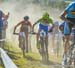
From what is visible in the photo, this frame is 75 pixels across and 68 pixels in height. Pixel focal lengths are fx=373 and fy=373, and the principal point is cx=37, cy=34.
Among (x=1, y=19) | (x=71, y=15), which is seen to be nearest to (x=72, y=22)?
(x=71, y=15)

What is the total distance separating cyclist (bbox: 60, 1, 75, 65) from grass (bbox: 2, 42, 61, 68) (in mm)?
231

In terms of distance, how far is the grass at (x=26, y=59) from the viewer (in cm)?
582

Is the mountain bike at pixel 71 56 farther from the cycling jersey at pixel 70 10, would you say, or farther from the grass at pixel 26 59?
the cycling jersey at pixel 70 10

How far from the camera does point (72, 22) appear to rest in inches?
228

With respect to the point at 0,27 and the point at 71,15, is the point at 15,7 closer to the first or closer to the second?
the point at 0,27

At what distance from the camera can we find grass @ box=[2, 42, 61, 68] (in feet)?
19.1

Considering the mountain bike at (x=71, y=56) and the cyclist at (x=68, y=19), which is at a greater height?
the cyclist at (x=68, y=19)

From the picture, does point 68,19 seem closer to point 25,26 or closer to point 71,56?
point 71,56

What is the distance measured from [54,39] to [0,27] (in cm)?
88

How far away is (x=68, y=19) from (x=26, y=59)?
2.99 feet

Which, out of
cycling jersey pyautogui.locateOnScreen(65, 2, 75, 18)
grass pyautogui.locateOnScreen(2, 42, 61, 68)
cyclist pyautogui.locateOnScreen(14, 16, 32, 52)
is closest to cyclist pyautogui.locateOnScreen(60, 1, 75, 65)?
cycling jersey pyautogui.locateOnScreen(65, 2, 75, 18)

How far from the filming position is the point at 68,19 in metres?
5.77

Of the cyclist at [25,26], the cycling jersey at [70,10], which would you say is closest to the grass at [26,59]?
the cyclist at [25,26]

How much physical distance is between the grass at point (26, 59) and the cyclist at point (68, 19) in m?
0.23
